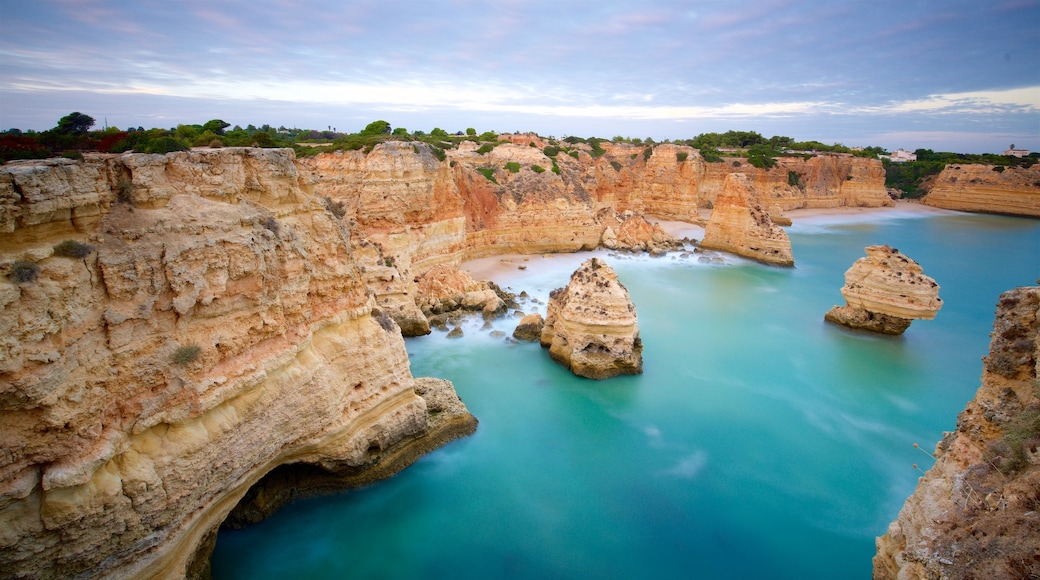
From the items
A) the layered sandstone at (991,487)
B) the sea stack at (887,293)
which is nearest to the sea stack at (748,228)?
the sea stack at (887,293)

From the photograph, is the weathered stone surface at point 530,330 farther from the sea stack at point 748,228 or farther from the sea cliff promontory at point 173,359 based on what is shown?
the sea stack at point 748,228

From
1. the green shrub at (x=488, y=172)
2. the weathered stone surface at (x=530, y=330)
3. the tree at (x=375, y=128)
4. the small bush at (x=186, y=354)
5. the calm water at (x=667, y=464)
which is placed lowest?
the calm water at (x=667, y=464)

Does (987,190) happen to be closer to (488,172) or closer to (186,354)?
(488,172)

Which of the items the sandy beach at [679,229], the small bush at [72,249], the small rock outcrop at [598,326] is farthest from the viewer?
the sandy beach at [679,229]

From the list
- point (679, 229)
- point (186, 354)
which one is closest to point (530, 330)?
point (186, 354)

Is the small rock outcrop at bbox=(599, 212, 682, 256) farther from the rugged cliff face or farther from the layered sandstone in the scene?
the rugged cliff face

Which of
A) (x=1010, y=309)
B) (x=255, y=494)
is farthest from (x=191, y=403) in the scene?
(x=1010, y=309)

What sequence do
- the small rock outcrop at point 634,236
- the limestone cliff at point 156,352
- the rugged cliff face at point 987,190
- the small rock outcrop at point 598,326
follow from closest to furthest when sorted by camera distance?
the limestone cliff at point 156,352 → the small rock outcrop at point 598,326 → the small rock outcrop at point 634,236 → the rugged cliff face at point 987,190

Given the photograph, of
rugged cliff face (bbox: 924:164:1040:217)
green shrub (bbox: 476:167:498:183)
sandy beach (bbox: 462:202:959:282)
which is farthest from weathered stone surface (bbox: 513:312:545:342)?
rugged cliff face (bbox: 924:164:1040:217)
